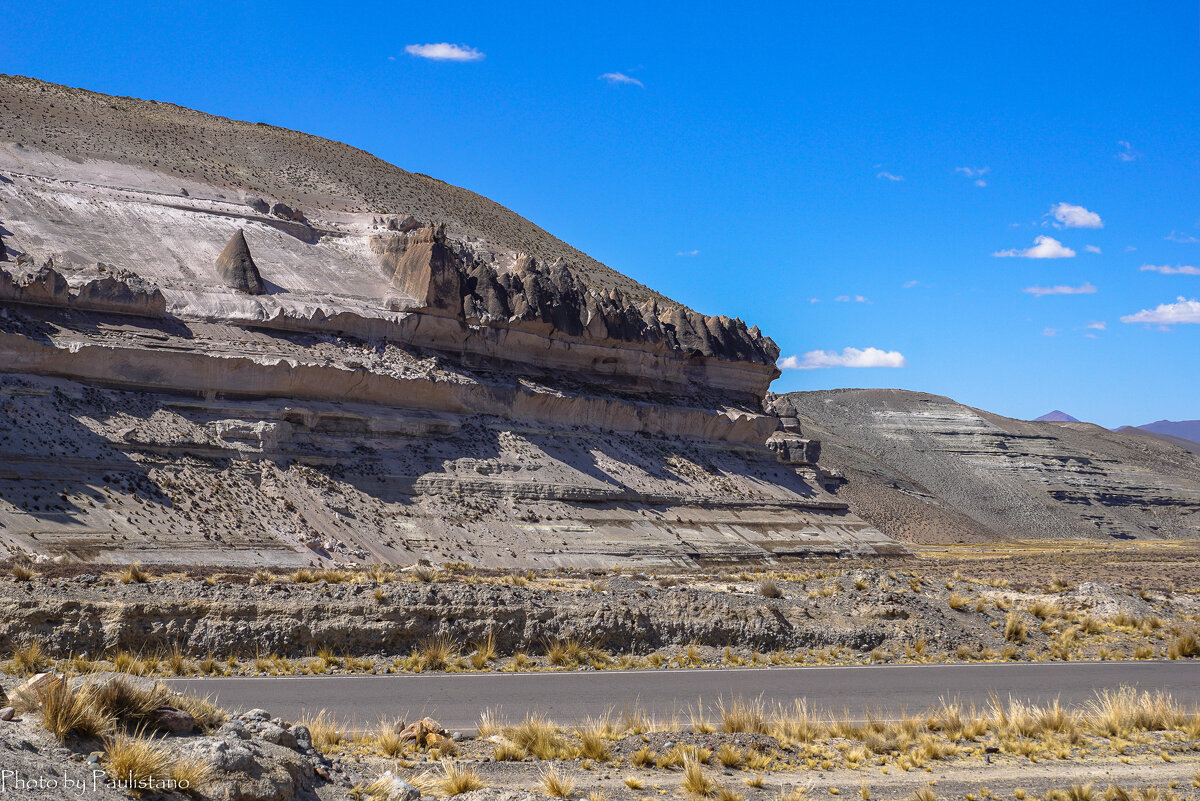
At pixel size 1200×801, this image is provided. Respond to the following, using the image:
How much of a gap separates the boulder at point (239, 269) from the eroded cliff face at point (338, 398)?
8 centimetres

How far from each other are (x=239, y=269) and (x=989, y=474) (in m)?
75.2

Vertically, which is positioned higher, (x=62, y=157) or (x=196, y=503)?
(x=62, y=157)

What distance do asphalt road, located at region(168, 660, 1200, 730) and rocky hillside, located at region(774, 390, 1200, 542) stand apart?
184ft

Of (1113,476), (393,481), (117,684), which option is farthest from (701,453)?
(1113,476)

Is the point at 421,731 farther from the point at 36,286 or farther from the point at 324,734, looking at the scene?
the point at 36,286

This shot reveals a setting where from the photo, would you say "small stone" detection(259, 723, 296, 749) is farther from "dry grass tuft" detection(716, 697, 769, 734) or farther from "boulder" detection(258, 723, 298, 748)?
"dry grass tuft" detection(716, 697, 769, 734)

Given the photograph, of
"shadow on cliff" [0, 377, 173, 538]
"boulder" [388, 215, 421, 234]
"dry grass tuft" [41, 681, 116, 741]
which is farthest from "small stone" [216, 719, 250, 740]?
A: "boulder" [388, 215, 421, 234]

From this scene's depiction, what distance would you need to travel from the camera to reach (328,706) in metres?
11.6

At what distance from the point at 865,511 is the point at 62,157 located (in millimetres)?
53916

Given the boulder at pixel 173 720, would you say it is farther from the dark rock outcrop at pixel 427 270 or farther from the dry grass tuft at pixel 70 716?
the dark rock outcrop at pixel 427 270

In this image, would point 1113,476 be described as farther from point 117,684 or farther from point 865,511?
point 117,684

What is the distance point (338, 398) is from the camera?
36.4 m

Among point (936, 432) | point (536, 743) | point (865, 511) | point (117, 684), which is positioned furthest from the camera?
point (936, 432)

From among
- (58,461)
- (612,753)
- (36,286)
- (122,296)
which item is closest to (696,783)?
(612,753)
